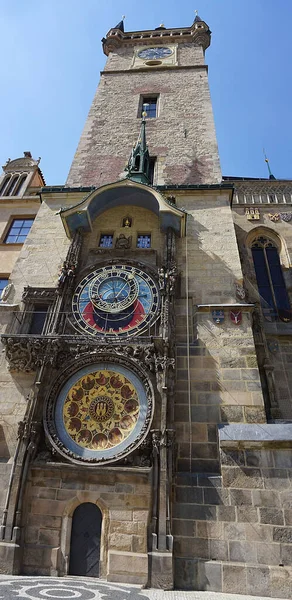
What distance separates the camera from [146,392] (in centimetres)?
755

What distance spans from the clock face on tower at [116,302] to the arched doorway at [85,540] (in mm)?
3613

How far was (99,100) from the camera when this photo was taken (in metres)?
18.8

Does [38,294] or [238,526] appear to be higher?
[38,294]

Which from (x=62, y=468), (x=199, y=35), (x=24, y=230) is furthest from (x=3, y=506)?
(x=199, y=35)

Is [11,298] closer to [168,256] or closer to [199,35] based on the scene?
[168,256]

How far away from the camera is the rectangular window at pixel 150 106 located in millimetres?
17812

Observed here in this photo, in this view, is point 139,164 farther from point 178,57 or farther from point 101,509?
point 178,57

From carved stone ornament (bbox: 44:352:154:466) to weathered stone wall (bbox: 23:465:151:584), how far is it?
1.38ft

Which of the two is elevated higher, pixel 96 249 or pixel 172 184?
pixel 172 184

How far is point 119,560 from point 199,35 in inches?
1071

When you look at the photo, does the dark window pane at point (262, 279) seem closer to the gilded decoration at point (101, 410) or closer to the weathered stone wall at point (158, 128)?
the weathered stone wall at point (158, 128)

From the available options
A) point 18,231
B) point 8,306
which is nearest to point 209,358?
point 8,306

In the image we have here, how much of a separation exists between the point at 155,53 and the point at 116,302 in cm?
2026

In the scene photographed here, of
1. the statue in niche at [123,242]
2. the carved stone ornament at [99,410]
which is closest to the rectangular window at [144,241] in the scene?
the statue in niche at [123,242]
